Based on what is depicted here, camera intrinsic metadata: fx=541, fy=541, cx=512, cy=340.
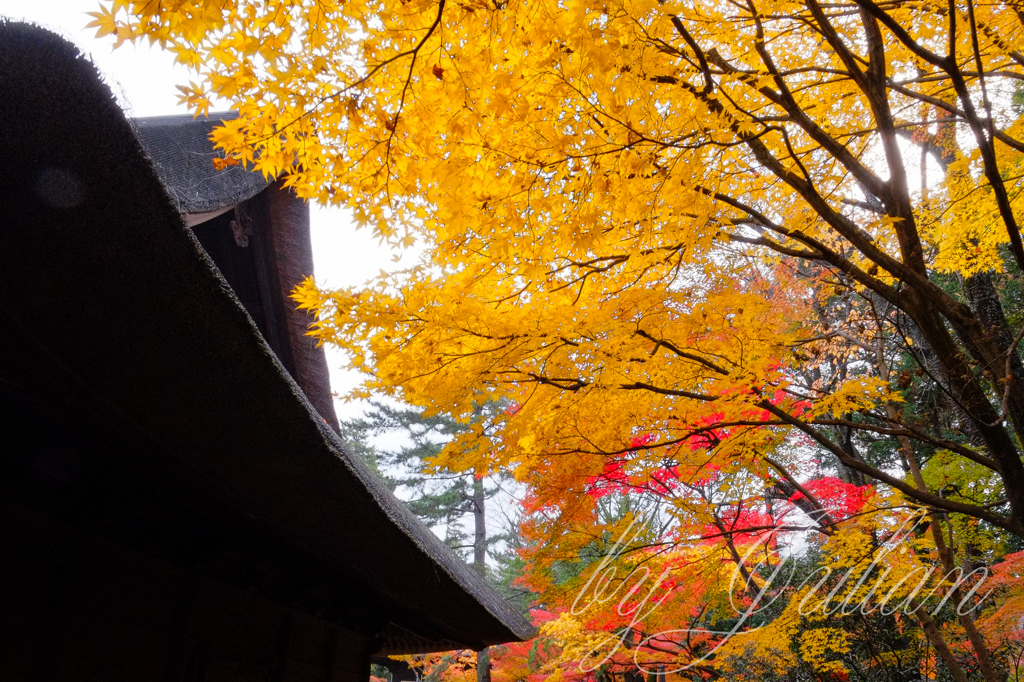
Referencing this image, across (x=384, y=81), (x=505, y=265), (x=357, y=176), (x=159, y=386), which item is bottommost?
(x=159, y=386)

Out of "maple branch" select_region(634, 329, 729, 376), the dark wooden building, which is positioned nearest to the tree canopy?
"maple branch" select_region(634, 329, 729, 376)

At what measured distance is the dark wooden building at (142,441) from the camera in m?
1.01

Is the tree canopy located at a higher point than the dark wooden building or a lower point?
higher

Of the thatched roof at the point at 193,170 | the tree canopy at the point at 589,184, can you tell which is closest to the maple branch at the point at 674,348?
the tree canopy at the point at 589,184

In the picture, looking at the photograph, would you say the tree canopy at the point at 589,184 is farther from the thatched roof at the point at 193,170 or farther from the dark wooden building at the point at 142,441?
the dark wooden building at the point at 142,441

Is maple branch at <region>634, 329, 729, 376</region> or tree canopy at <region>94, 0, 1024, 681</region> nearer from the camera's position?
tree canopy at <region>94, 0, 1024, 681</region>

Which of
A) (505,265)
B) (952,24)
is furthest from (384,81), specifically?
(952,24)

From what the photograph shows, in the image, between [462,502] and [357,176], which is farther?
[462,502]

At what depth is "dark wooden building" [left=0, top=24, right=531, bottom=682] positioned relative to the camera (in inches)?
39.6

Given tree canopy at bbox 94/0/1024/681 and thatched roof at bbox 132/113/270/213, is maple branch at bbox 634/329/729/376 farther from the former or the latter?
thatched roof at bbox 132/113/270/213

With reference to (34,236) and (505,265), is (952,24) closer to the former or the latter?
(505,265)

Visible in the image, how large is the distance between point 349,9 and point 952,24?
279 centimetres

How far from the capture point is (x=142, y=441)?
1625 mm

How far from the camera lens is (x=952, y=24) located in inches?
102
